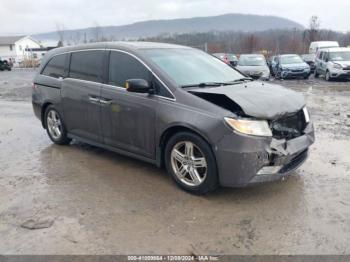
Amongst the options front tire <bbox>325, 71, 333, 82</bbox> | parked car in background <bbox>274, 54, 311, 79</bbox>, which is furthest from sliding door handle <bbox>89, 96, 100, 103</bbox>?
parked car in background <bbox>274, 54, 311, 79</bbox>

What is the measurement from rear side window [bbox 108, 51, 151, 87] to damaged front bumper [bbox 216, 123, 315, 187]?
153 cm

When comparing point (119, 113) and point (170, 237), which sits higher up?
point (119, 113)

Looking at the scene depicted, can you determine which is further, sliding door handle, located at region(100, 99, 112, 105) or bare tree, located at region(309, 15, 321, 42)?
bare tree, located at region(309, 15, 321, 42)

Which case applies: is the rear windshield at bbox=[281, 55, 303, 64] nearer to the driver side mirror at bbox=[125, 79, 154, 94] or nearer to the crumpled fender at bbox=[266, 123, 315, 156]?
the crumpled fender at bbox=[266, 123, 315, 156]

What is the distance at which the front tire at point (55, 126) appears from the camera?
6.82 metres

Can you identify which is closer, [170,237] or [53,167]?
[170,237]

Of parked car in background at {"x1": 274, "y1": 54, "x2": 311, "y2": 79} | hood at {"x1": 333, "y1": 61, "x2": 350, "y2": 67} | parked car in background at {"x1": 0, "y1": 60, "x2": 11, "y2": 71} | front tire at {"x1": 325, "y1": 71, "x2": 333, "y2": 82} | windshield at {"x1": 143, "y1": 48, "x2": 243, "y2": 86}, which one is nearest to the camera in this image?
windshield at {"x1": 143, "y1": 48, "x2": 243, "y2": 86}

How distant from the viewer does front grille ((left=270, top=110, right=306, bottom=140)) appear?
451 cm

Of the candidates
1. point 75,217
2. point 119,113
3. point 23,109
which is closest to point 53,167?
point 119,113

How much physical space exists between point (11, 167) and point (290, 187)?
13.5 ft

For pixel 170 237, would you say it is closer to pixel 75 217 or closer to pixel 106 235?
pixel 106 235

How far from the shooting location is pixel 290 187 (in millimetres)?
4883

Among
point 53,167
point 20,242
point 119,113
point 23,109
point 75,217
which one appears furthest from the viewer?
point 23,109

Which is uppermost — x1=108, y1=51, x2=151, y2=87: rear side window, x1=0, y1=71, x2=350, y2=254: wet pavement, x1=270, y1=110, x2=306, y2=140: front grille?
x1=108, y1=51, x2=151, y2=87: rear side window
